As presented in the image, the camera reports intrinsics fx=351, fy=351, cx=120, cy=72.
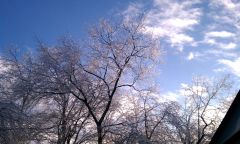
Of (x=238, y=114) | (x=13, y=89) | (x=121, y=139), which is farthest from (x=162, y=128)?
(x=238, y=114)

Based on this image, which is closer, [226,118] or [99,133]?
[226,118]

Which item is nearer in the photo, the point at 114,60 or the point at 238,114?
the point at 238,114

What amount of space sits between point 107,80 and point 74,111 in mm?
3087

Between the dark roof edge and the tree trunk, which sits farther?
the tree trunk

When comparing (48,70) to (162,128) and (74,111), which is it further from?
(162,128)

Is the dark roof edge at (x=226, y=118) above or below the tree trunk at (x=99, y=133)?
below

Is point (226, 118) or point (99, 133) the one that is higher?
point (99, 133)

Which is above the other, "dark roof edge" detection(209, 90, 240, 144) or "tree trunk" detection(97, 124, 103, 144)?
"tree trunk" detection(97, 124, 103, 144)

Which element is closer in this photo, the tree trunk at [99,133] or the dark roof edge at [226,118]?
the dark roof edge at [226,118]

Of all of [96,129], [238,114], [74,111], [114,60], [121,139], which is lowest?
[238,114]

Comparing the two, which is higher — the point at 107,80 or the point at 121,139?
the point at 107,80

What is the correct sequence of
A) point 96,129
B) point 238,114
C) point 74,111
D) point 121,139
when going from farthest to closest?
point 74,111, point 96,129, point 121,139, point 238,114

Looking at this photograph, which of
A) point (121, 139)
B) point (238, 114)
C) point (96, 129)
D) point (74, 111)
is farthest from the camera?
point (74, 111)

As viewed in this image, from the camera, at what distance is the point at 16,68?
21875mm
